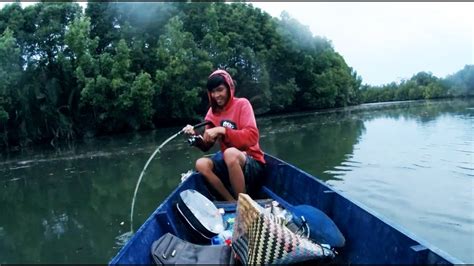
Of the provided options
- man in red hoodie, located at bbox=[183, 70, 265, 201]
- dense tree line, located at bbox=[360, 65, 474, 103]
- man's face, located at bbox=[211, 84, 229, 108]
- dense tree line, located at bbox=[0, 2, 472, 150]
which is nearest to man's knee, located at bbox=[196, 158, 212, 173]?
man in red hoodie, located at bbox=[183, 70, 265, 201]

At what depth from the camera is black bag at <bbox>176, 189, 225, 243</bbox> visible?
3432 millimetres

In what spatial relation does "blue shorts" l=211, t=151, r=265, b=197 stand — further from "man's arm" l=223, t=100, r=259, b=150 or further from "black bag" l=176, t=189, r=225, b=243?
"black bag" l=176, t=189, r=225, b=243

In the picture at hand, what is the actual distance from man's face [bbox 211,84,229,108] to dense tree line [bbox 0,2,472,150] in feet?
66.2

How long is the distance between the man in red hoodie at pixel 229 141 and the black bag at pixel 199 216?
469 mm

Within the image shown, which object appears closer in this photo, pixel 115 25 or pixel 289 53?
pixel 115 25

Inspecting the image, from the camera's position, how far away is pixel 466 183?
7.53 meters

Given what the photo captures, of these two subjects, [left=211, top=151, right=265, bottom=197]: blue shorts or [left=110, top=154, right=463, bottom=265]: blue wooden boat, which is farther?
[left=211, top=151, right=265, bottom=197]: blue shorts

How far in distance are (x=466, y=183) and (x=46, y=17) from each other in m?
25.2

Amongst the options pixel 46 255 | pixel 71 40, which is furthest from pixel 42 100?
pixel 46 255

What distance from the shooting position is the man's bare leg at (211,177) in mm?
4383

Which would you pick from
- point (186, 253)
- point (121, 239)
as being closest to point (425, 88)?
point (121, 239)

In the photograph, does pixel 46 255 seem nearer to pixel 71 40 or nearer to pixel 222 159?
pixel 222 159

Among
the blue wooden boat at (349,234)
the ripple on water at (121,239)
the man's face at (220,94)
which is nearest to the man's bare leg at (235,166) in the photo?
the blue wooden boat at (349,234)

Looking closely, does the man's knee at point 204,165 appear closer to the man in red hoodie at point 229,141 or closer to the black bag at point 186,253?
the man in red hoodie at point 229,141
